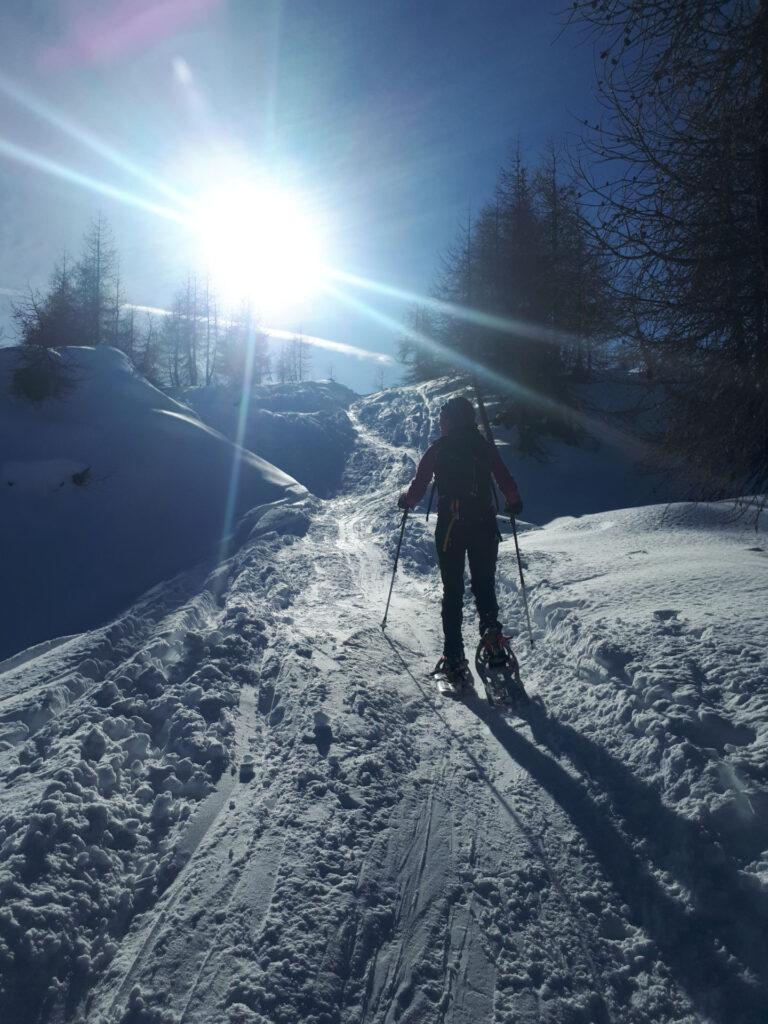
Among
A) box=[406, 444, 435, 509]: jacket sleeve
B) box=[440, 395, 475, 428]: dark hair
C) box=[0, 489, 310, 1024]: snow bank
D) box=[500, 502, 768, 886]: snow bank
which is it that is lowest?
box=[0, 489, 310, 1024]: snow bank

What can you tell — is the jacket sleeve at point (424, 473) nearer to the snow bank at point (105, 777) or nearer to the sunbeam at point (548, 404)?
the snow bank at point (105, 777)

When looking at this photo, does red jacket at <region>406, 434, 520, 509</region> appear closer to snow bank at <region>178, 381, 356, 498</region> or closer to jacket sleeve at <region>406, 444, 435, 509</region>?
jacket sleeve at <region>406, 444, 435, 509</region>

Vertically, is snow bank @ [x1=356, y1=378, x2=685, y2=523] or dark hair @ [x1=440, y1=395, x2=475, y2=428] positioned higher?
dark hair @ [x1=440, y1=395, x2=475, y2=428]

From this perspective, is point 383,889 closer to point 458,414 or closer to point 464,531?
point 464,531

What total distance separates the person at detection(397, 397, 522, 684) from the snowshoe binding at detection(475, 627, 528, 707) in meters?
0.02

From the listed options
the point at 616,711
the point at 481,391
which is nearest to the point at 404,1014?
the point at 616,711

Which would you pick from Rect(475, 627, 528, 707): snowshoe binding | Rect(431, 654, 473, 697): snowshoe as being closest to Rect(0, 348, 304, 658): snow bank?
Rect(431, 654, 473, 697): snowshoe

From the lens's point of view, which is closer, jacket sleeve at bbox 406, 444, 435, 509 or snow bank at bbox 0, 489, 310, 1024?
snow bank at bbox 0, 489, 310, 1024

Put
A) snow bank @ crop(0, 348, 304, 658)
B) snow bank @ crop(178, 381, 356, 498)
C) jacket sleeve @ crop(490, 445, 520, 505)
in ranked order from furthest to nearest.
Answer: snow bank @ crop(178, 381, 356, 498) → snow bank @ crop(0, 348, 304, 658) → jacket sleeve @ crop(490, 445, 520, 505)

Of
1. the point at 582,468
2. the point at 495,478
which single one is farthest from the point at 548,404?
the point at 495,478

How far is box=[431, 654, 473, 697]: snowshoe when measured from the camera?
5.09 metres

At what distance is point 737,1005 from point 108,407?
1426 cm

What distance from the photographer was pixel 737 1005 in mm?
2211

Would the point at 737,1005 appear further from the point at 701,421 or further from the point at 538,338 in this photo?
the point at 538,338
